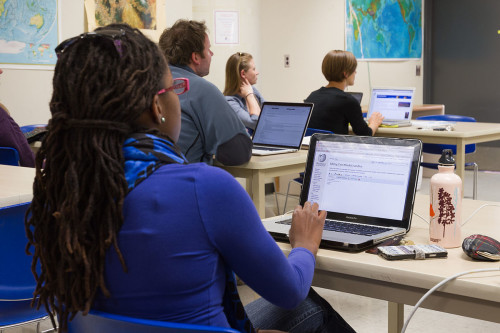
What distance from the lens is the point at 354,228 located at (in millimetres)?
1695

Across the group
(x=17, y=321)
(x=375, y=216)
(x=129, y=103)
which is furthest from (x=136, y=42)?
(x=17, y=321)

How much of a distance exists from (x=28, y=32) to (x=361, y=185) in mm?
3321

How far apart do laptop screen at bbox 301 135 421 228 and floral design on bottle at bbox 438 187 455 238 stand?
15cm

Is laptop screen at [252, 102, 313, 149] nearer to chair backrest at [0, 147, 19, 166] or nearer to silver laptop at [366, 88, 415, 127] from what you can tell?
chair backrest at [0, 147, 19, 166]

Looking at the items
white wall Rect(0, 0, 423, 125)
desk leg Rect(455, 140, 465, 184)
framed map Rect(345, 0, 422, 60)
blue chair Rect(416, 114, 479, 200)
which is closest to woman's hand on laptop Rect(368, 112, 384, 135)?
blue chair Rect(416, 114, 479, 200)

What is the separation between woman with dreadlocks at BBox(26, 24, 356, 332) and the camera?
1063 mm

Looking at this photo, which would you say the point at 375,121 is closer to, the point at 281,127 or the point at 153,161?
the point at 281,127

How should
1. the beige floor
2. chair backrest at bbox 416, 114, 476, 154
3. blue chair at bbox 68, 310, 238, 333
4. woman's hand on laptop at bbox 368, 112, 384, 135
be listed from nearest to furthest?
blue chair at bbox 68, 310, 238, 333
the beige floor
woman's hand on laptop at bbox 368, 112, 384, 135
chair backrest at bbox 416, 114, 476, 154

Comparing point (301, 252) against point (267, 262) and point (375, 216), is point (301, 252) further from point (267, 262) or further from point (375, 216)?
point (375, 216)

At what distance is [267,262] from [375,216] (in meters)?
0.65

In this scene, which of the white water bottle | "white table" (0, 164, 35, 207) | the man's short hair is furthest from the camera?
the man's short hair

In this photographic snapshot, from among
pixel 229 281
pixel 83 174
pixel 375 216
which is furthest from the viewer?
pixel 375 216

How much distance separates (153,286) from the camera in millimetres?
1085

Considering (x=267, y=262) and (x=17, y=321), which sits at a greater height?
(x=267, y=262)
